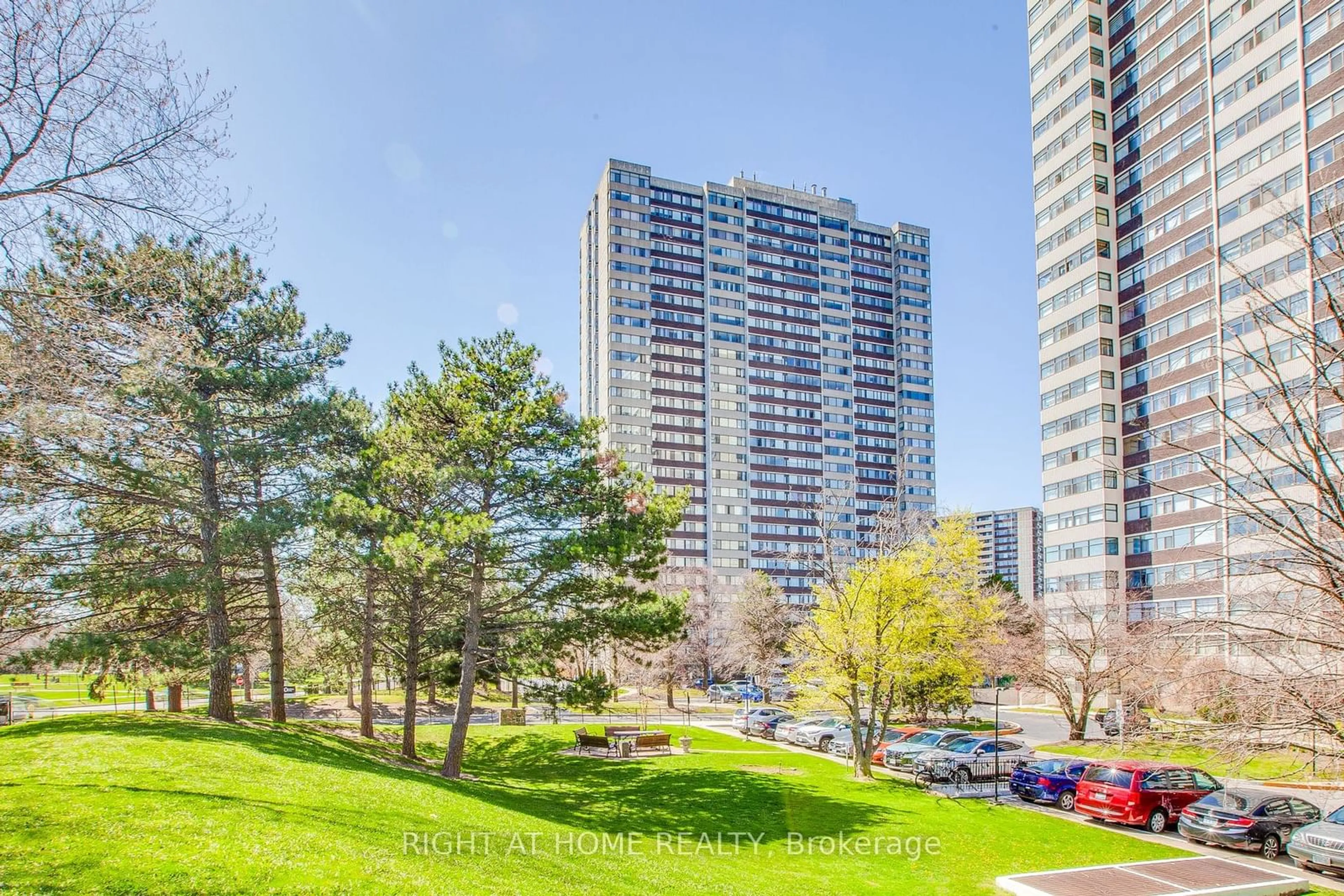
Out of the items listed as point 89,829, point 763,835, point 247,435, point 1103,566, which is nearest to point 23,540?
point 247,435

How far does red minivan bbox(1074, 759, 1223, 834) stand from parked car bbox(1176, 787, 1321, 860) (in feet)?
4.14

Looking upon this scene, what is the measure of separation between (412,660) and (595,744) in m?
8.48

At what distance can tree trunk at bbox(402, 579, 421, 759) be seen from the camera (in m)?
25.8

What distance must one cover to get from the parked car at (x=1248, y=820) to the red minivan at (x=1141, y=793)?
1.26m

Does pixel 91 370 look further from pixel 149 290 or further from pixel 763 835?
pixel 763 835

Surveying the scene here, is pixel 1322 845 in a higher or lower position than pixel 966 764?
higher

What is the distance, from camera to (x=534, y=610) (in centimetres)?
2508

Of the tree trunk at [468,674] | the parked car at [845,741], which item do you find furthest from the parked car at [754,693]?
the tree trunk at [468,674]

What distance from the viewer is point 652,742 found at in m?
31.6

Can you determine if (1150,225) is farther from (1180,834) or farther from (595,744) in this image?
(595,744)

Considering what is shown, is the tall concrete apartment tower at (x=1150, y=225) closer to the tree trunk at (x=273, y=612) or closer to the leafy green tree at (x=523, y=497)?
the leafy green tree at (x=523, y=497)

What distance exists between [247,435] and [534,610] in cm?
997

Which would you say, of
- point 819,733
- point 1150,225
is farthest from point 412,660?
point 1150,225

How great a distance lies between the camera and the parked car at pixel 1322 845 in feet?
52.4
